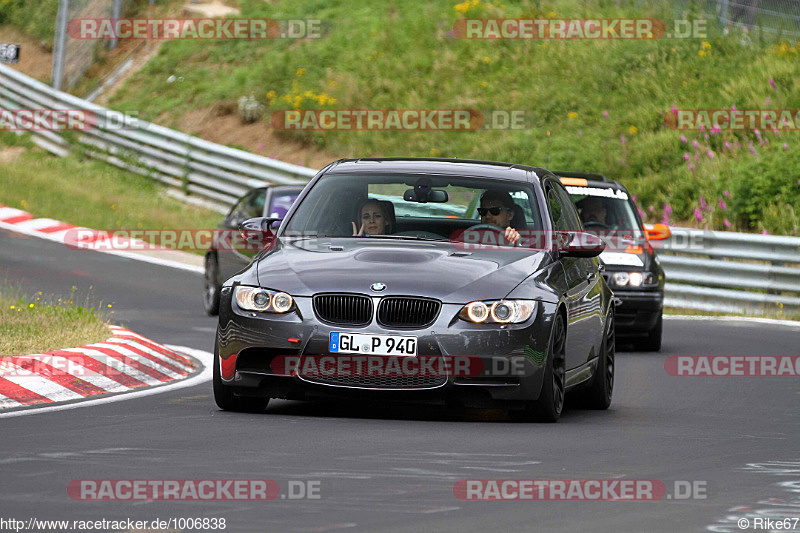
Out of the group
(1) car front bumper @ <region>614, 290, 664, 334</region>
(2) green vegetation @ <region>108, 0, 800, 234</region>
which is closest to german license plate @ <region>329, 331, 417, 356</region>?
(1) car front bumper @ <region>614, 290, 664, 334</region>

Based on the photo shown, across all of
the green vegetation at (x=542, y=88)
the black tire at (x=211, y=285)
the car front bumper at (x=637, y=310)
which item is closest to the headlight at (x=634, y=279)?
the car front bumper at (x=637, y=310)

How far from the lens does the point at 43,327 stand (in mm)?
12359

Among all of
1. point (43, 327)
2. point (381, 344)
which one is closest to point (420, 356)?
point (381, 344)

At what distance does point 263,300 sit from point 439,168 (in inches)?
76.0

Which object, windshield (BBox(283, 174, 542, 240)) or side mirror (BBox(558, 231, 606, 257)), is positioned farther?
windshield (BBox(283, 174, 542, 240))

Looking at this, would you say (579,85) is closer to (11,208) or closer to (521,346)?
(11,208)

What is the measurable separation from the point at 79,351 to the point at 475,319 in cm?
340

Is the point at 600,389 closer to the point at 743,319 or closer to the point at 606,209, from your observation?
the point at 606,209

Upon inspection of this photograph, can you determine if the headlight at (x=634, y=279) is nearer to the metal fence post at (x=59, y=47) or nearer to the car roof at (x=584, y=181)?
the car roof at (x=584, y=181)

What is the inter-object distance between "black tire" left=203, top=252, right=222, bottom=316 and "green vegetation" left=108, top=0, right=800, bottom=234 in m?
6.08

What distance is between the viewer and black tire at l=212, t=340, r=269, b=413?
9.66 m

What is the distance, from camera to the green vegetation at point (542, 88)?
25.5m

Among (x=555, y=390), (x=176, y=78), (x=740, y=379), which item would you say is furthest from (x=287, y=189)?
(x=176, y=78)

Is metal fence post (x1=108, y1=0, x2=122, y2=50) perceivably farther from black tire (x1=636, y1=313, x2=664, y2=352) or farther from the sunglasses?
the sunglasses
